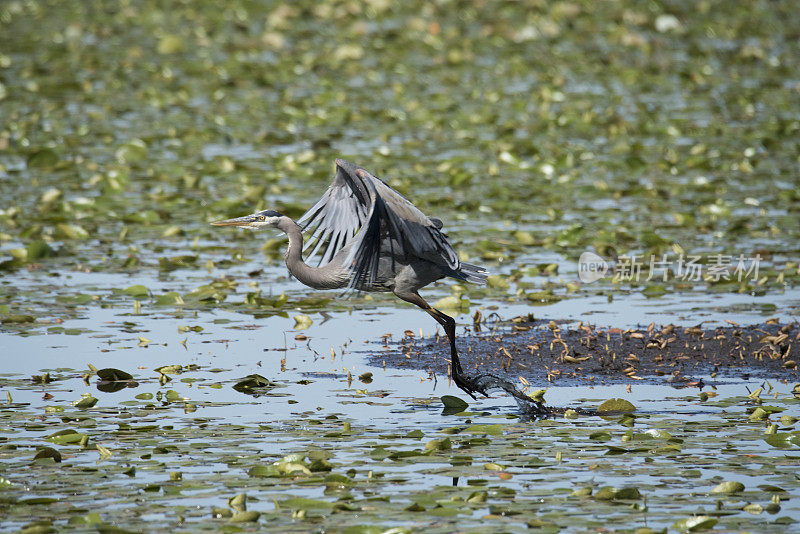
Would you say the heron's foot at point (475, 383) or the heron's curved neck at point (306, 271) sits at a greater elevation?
the heron's curved neck at point (306, 271)

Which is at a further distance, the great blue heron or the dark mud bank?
the dark mud bank

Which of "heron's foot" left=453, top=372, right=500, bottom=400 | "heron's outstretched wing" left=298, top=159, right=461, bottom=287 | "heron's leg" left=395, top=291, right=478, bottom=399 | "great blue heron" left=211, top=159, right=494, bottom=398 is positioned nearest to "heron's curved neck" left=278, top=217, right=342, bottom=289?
"great blue heron" left=211, top=159, right=494, bottom=398

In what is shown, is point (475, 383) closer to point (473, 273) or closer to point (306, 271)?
point (473, 273)

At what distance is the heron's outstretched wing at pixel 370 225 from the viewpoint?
6699 millimetres

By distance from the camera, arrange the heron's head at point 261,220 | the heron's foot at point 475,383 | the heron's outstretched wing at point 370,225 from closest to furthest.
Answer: the heron's outstretched wing at point 370,225
the heron's foot at point 475,383
the heron's head at point 261,220

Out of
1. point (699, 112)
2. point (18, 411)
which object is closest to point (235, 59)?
point (699, 112)

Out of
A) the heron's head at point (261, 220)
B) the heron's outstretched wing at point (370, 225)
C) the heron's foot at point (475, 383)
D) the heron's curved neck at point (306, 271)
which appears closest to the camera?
the heron's outstretched wing at point (370, 225)

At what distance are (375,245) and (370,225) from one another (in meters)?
0.18

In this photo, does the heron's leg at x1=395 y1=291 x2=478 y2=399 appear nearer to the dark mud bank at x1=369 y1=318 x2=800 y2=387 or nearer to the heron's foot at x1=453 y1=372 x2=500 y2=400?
the heron's foot at x1=453 y1=372 x2=500 y2=400

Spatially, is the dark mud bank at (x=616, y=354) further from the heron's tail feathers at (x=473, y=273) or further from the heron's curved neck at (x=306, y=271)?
the heron's curved neck at (x=306, y=271)

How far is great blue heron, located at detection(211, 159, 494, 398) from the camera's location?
676 centimetres

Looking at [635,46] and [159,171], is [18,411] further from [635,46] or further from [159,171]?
[635,46]

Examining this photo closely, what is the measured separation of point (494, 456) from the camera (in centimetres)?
578

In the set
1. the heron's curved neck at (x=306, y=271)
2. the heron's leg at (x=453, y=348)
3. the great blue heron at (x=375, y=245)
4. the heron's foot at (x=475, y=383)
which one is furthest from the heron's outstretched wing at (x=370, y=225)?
the heron's foot at (x=475, y=383)
